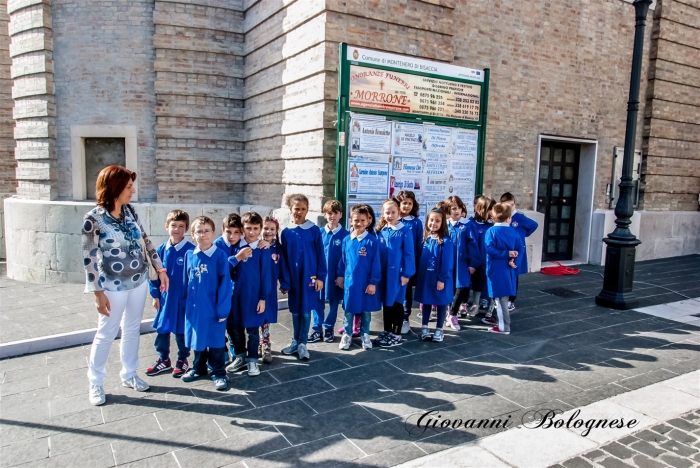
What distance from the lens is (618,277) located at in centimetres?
781

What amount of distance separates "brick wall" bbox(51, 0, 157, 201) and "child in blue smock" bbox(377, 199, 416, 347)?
249 inches

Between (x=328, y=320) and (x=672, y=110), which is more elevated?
(x=672, y=110)

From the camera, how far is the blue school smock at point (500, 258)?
630 cm

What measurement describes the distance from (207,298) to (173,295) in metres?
0.52

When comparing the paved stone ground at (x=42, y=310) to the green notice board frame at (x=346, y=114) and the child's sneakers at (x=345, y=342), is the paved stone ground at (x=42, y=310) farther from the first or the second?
the green notice board frame at (x=346, y=114)

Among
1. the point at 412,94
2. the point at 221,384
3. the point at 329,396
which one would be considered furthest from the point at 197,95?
the point at 329,396

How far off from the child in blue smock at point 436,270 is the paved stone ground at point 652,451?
254 centimetres

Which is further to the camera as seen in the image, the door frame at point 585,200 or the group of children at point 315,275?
the door frame at point 585,200

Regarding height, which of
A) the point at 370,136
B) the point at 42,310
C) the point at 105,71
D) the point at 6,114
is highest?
the point at 105,71

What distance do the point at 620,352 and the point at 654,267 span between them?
22.9 ft

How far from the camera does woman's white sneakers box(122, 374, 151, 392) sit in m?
4.59

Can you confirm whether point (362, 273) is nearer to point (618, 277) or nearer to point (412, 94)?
point (412, 94)

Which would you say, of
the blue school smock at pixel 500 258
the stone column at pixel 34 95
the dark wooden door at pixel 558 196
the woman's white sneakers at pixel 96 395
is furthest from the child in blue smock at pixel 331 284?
the stone column at pixel 34 95

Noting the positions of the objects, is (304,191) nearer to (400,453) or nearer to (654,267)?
(400,453)
